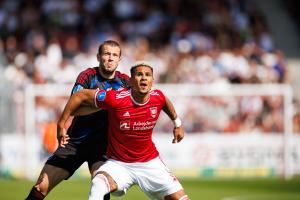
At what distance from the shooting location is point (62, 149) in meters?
9.80

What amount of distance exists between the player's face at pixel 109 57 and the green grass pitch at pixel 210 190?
197 inches

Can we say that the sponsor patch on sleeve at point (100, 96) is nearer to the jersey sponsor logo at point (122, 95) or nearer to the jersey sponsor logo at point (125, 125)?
the jersey sponsor logo at point (122, 95)

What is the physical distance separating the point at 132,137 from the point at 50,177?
43.2 inches

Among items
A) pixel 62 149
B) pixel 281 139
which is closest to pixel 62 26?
pixel 281 139

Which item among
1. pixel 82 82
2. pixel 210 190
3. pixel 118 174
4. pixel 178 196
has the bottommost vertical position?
pixel 210 190

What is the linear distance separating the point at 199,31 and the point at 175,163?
4.84m

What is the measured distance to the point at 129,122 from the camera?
9.16 meters

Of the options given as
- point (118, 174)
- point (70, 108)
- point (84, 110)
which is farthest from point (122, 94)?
point (118, 174)

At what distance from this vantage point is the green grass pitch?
1466 cm

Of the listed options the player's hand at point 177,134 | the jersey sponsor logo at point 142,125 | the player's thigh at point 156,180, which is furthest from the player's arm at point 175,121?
the player's thigh at point 156,180

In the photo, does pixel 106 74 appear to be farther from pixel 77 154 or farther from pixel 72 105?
pixel 77 154

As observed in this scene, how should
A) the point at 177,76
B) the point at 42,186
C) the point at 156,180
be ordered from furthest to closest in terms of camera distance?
the point at 177,76 < the point at 42,186 < the point at 156,180

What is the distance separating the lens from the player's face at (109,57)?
376 inches

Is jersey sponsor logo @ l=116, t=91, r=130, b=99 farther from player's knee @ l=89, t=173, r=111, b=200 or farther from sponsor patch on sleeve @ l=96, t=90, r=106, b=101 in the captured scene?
player's knee @ l=89, t=173, r=111, b=200
